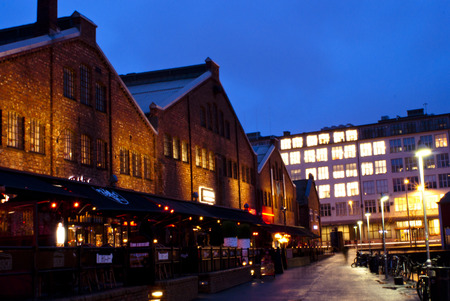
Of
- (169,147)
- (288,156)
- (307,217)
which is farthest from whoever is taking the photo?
(288,156)

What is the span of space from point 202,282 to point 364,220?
9368cm

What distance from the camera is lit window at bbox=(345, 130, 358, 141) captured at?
388 feet

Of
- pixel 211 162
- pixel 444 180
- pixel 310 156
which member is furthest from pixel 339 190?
pixel 211 162

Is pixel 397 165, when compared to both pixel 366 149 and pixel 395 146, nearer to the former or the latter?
pixel 395 146

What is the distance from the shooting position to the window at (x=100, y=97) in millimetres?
27578

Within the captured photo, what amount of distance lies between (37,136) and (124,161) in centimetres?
713

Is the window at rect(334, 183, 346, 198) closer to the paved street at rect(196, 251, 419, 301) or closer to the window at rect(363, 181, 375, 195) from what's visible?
the window at rect(363, 181, 375, 195)

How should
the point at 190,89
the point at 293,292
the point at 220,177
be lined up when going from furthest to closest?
the point at 220,177 < the point at 190,89 < the point at 293,292

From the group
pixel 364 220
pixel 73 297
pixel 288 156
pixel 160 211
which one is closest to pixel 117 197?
pixel 160 211

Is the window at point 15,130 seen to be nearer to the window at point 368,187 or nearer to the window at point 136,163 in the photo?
the window at point 136,163

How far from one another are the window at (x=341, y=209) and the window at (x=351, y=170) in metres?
5.99

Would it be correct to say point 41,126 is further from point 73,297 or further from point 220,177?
point 220,177

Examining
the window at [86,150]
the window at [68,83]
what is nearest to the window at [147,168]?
the window at [86,150]

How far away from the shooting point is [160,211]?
25.5m
